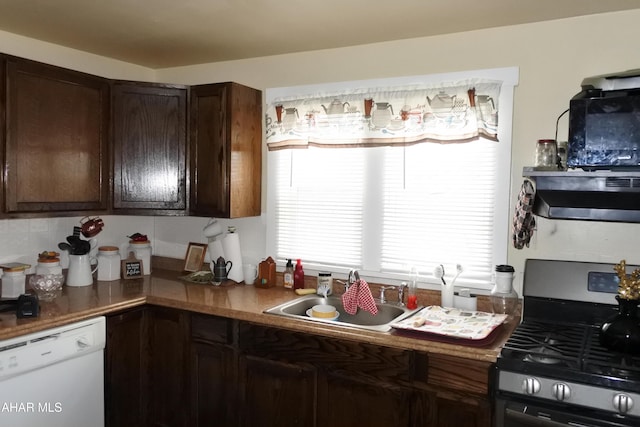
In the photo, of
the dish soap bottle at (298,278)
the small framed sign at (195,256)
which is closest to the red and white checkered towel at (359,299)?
the dish soap bottle at (298,278)

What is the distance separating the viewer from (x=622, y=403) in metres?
1.69

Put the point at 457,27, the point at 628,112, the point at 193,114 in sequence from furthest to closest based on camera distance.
Result: 1. the point at 193,114
2. the point at 457,27
3. the point at 628,112

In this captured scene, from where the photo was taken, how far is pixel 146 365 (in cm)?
278

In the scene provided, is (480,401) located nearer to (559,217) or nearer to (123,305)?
(559,217)

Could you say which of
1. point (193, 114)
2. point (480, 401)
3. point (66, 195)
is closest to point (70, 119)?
point (66, 195)

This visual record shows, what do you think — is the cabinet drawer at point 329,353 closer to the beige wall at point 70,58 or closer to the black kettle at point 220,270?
the black kettle at point 220,270

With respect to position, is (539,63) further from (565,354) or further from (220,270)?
(220,270)

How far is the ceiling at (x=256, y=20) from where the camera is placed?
2199 millimetres

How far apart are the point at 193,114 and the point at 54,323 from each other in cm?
139

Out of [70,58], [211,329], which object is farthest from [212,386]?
[70,58]

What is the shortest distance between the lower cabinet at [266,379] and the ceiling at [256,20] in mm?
1461

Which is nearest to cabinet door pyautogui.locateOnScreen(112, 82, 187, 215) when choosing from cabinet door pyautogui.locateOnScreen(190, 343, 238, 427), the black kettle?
the black kettle

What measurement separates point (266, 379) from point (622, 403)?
1.47 meters

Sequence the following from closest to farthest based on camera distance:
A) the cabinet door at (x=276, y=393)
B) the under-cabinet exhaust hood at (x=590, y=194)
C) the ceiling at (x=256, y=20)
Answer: the under-cabinet exhaust hood at (x=590, y=194), the ceiling at (x=256, y=20), the cabinet door at (x=276, y=393)
